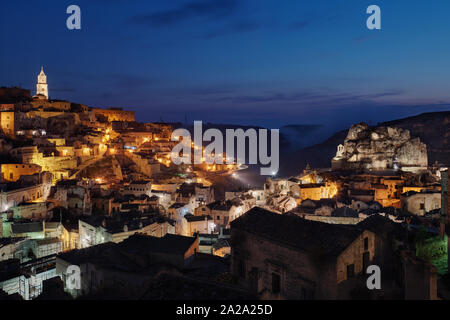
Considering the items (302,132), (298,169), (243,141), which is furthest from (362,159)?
(302,132)

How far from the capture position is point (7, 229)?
22.1m

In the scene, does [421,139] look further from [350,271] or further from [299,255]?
[299,255]

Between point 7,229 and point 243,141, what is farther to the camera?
point 243,141

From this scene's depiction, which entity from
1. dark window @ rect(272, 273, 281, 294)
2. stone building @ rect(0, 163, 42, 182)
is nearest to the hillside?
stone building @ rect(0, 163, 42, 182)

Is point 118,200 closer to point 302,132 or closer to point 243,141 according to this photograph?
point 243,141

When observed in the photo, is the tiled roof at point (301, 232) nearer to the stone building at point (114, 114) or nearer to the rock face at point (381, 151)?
the rock face at point (381, 151)

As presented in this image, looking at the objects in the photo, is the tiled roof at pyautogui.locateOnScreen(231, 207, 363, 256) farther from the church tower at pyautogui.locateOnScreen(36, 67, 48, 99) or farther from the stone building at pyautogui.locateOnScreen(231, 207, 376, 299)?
the church tower at pyautogui.locateOnScreen(36, 67, 48, 99)

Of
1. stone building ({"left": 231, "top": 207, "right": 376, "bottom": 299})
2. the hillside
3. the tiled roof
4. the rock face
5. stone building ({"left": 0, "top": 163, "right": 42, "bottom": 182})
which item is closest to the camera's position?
stone building ({"left": 231, "top": 207, "right": 376, "bottom": 299})

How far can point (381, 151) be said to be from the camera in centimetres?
5125

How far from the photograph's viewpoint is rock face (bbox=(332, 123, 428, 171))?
161ft

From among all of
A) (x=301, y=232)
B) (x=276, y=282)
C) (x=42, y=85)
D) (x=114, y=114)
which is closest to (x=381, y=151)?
(x=301, y=232)

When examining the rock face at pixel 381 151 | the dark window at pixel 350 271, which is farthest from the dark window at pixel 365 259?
the rock face at pixel 381 151

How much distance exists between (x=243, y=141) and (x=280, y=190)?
150ft
